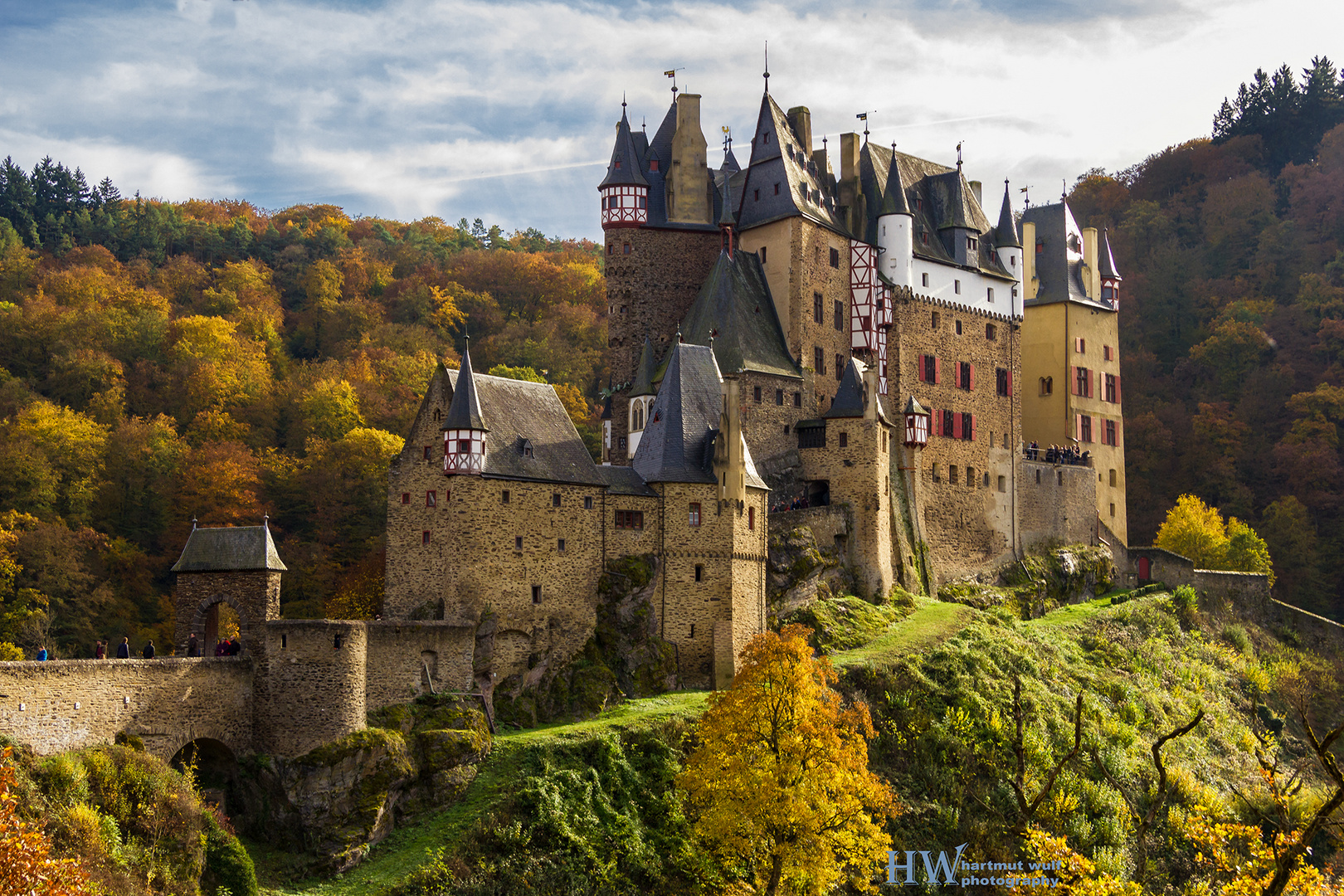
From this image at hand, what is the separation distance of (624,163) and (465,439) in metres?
17.0

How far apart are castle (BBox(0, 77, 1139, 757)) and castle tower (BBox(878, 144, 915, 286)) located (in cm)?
7

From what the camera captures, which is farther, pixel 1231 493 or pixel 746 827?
pixel 1231 493

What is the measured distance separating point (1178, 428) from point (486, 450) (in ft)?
159

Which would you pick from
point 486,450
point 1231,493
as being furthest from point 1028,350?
point 486,450

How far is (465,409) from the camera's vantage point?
125 ft

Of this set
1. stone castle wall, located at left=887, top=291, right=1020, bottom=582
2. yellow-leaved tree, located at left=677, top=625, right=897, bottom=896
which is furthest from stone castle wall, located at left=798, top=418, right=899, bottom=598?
yellow-leaved tree, located at left=677, top=625, right=897, bottom=896

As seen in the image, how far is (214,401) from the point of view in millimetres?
59156

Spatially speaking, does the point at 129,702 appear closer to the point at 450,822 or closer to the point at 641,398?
the point at 450,822

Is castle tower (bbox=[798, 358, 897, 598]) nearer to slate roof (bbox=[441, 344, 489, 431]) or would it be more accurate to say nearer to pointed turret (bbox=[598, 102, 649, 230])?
pointed turret (bbox=[598, 102, 649, 230])

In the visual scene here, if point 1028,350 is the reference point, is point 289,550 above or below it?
below

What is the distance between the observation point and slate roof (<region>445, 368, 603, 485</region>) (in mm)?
38625

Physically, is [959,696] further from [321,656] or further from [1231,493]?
[1231,493]

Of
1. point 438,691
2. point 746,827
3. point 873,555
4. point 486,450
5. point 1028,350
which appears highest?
point 1028,350

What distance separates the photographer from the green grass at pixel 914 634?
42.3 m
